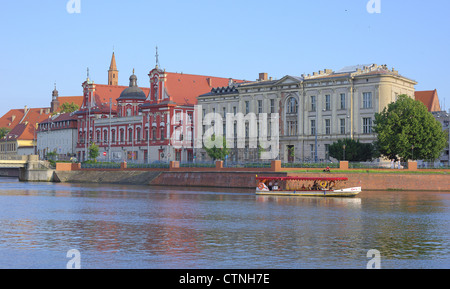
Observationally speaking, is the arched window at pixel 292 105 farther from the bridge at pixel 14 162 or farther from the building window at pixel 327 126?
the bridge at pixel 14 162

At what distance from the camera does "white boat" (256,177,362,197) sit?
74.6m

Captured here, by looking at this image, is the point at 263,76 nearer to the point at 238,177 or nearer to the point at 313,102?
the point at 313,102

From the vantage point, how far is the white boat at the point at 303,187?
74.6 m

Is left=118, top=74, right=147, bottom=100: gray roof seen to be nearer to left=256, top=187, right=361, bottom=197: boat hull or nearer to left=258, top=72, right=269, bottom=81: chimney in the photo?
left=258, top=72, right=269, bottom=81: chimney

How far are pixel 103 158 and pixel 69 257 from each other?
11873cm

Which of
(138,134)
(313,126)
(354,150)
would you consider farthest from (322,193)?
(138,134)

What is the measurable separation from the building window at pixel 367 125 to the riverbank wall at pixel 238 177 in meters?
17.5

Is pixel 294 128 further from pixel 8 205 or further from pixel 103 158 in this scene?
pixel 8 205

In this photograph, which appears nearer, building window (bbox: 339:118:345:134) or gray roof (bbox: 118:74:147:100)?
building window (bbox: 339:118:345:134)

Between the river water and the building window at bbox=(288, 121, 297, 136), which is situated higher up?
the building window at bbox=(288, 121, 297, 136)

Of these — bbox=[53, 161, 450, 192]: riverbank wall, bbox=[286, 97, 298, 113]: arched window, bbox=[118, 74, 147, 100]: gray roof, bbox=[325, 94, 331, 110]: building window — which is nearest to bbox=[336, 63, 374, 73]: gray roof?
bbox=[325, 94, 331, 110]: building window

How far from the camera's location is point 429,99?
462ft

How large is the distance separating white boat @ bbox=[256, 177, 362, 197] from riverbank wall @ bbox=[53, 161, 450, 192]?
6.35 metres

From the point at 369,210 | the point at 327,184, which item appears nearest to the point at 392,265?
the point at 369,210
